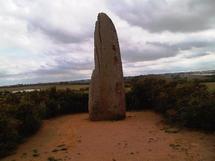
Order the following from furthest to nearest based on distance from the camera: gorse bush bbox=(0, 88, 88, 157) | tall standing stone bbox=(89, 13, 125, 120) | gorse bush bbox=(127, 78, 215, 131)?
1. tall standing stone bbox=(89, 13, 125, 120)
2. gorse bush bbox=(127, 78, 215, 131)
3. gorse bush bbox=(0, 88, 88, 157)

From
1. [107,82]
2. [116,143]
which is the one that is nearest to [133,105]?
[107,82]

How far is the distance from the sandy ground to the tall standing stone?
2.95ft

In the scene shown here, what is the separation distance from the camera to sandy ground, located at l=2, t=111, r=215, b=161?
11.2 metres

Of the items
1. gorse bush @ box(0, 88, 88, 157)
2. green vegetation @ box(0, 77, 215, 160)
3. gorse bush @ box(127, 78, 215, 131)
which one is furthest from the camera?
gorse bush @ box(127, 78, 215, 131)

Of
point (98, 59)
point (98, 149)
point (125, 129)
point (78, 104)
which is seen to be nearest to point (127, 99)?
point (78, 104)

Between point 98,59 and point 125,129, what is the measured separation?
460 cm

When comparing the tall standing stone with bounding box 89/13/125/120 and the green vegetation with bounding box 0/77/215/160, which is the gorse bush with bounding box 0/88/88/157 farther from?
the tall standing stone with bounding box 89/13/125/120

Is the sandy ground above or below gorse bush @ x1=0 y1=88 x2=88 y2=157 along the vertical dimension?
below

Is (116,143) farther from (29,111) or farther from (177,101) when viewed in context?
(177,101)

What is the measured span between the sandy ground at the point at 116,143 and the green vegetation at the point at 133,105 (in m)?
0.60

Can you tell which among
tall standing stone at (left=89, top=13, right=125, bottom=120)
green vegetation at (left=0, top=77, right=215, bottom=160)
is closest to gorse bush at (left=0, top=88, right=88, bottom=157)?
green vegetation at (left=0, top=77, right=215, bottom=160)

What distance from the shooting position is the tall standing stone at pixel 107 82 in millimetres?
18094

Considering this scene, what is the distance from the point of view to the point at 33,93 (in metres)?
22.6

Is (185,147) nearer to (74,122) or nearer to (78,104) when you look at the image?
(74,122)
